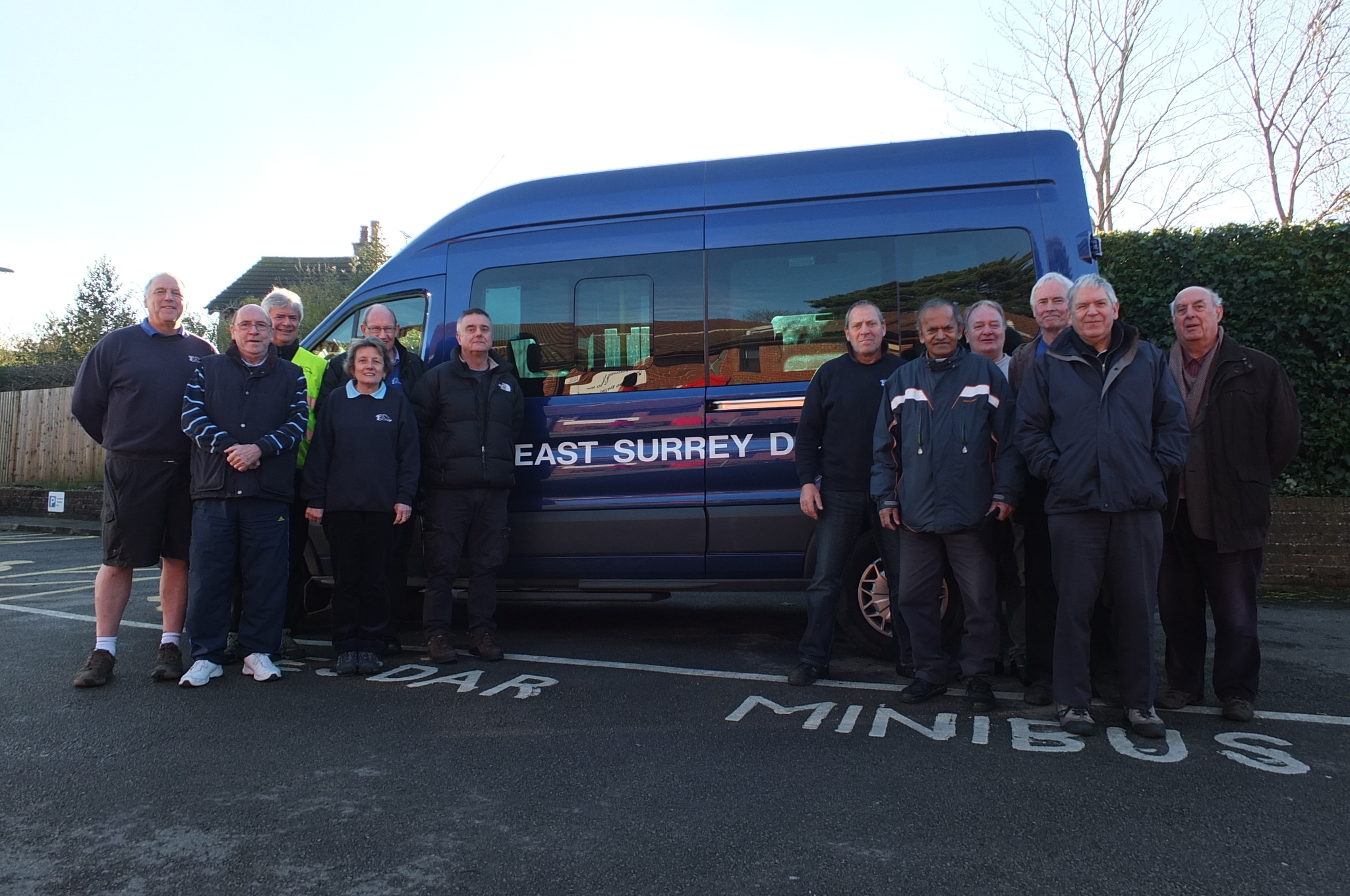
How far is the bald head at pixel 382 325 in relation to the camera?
5203 millimetres

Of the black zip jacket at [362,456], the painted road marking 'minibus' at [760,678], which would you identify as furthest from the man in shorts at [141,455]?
the painted road marking 'minibus' at [760,678]

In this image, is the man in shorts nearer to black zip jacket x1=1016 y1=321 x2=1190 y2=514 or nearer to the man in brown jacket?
black zip jacket x1=1016 y1=321 x2=1190 y2=514

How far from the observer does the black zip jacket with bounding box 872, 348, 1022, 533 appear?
395cm

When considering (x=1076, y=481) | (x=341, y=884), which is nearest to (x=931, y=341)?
(x=1076, y=481)

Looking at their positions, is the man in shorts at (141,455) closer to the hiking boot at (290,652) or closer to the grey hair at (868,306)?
the hiking boot at (290,652)

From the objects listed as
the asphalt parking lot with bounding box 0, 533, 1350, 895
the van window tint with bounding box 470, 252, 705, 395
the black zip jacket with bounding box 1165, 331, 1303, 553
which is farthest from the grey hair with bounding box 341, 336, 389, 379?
the black zip jacket with bounding box 1165, 331, 1303, 553

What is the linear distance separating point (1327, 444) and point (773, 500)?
5.23 meters

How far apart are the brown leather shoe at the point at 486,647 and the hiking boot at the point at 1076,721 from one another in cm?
277

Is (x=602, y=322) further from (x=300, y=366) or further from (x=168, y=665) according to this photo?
(x=168, y=665)

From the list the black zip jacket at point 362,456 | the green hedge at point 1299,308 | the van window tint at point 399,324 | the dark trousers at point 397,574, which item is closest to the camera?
the black zip jacket at point 362,456

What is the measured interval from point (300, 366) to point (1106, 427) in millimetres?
4026

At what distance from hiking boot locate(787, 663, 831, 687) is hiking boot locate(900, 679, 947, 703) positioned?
452 mm

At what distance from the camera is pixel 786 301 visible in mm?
4977

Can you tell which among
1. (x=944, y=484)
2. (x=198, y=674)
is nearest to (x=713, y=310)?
(x=944, y=484)
